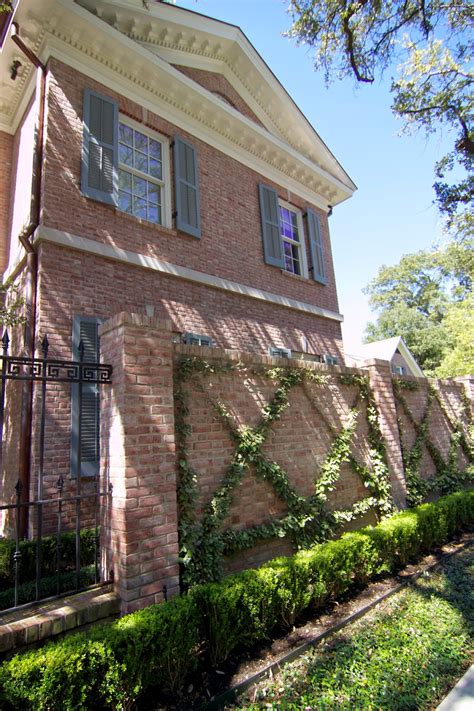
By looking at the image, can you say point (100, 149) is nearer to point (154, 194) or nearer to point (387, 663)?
point (154, 194)

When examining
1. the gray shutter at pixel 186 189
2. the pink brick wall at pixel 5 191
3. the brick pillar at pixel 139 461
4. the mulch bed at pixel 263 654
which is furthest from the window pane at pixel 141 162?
the mulch bed at pixel 263 654

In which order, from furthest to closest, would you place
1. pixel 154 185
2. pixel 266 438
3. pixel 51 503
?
pixel 154 185, pixel 266 438, pixel 51 503

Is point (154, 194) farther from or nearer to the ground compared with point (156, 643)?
farther from the ground

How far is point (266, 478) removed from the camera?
4.45 metres

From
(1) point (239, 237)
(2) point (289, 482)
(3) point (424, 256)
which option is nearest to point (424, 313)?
(3) point (424, 256)

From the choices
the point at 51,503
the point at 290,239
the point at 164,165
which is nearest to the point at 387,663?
the point at 51,503

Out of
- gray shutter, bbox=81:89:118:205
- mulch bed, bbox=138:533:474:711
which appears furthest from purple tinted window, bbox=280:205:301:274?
mulch bed, bbox=138:533:474:711

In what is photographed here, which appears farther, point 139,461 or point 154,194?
point 154,194

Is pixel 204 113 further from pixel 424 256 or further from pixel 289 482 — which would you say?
pixel 424 256

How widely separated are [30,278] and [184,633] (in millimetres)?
4885

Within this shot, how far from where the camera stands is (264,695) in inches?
109

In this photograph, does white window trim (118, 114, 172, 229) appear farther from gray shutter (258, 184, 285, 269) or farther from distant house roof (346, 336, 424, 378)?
distant house roof (346, 336, 424, 378)

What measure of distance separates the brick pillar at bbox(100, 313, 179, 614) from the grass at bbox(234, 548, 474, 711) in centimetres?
112

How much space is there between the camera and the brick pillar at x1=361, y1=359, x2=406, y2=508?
6.18 m
